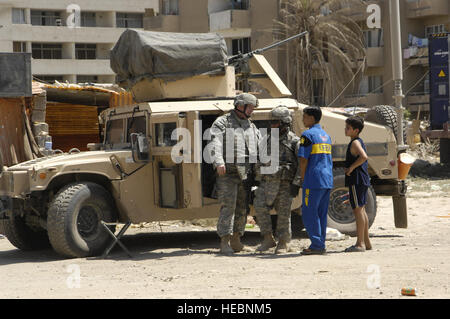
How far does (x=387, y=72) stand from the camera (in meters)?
40.6

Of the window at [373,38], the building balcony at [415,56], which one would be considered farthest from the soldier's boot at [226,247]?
the window at [373,38]

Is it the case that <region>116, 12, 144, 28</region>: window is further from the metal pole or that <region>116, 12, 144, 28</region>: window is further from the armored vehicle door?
the armored vehicle door

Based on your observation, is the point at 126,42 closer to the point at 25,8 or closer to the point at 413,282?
the point at 413,282

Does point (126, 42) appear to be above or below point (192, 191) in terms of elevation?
above

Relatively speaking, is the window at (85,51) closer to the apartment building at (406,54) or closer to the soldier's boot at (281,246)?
the apartment building at (406,54)

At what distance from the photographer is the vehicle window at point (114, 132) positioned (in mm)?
11102

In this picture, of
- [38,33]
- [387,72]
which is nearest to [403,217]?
[387,72]

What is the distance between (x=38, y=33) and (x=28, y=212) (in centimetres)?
4398

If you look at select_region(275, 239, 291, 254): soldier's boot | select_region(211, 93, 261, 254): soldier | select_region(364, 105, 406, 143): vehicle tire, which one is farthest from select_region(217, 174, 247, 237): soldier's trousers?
select_region(364, 105, 406, 143): vehicle tire

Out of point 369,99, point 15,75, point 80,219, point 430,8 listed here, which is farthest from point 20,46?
point 80,219

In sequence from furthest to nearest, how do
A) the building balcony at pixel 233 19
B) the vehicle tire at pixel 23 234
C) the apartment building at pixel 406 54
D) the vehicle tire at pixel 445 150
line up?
the building balcony at pixel 233 19 < the apartment building at pixel 406 54 < the vehicle tire at pixel 445 150 < the vehicle tire at pixel 23 234

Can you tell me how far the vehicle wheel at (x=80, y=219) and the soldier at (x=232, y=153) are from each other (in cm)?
148

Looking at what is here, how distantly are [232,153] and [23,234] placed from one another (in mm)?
3309
